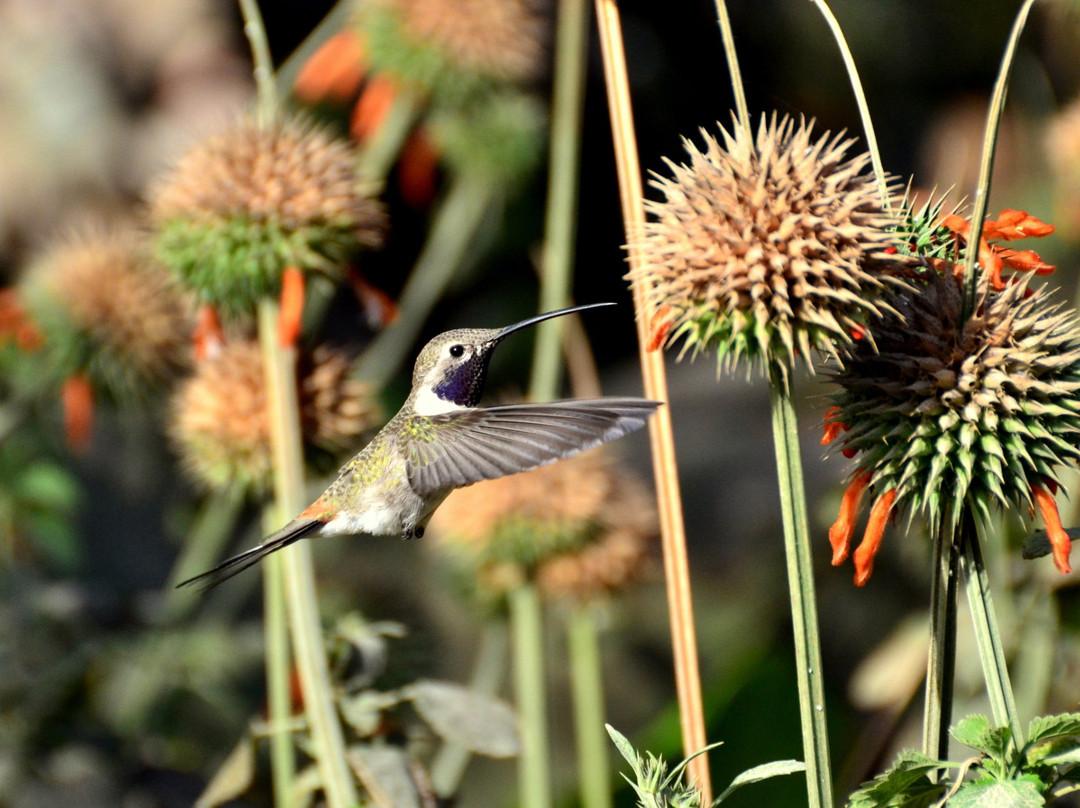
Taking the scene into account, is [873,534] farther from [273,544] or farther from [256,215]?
[256,215]

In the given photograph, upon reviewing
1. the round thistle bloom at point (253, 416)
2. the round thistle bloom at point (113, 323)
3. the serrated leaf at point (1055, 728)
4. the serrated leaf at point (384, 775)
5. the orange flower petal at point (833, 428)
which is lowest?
the serrated leaf at point (384, 775)

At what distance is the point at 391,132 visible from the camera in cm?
331

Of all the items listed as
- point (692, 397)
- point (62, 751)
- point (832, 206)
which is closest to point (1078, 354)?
point (832, 206)

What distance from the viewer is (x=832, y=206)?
3.99 ft

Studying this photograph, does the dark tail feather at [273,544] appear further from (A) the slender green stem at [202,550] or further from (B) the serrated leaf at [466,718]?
(A) the slender green stem at [202,550]

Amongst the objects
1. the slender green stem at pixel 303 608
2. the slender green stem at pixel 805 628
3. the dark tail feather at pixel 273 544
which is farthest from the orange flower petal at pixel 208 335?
the slender green stem at pixel 805 628

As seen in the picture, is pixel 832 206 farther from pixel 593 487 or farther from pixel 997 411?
pixel 593 487

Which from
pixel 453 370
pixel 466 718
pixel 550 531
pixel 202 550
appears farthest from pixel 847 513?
pixel 202 550

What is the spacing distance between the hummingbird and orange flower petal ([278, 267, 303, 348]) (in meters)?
0.22

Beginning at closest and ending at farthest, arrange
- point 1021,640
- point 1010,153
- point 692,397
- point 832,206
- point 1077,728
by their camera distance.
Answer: point 1077,728
point 832,206
point 1021,640
point 1010,153
point 692,397

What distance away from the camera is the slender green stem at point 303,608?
1.71 m

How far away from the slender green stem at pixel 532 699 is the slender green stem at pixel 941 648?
107 centimetres

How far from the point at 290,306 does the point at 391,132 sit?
1503 mm

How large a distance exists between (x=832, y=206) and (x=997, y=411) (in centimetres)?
27
